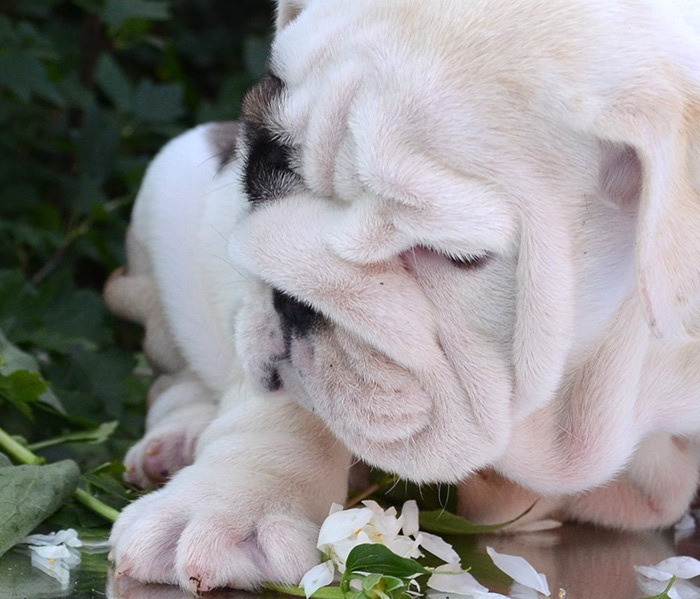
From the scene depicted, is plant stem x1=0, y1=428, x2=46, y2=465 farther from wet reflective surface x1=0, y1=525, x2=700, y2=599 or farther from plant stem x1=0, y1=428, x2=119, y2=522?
wet reflective surface x1=0, y1=525, x2=700, y2=599

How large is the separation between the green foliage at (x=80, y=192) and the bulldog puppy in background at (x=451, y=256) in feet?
1.04

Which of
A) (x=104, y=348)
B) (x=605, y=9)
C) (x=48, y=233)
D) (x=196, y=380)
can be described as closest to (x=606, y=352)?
(x=605, y=9)

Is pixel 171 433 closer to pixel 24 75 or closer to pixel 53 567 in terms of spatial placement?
pixel 53 567

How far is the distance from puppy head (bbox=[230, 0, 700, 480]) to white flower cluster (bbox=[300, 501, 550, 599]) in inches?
2.8

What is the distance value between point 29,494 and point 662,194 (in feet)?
2.79

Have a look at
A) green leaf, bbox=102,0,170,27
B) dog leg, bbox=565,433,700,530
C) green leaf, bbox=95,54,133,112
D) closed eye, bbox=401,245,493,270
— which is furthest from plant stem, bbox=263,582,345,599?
green leaf, bbox=95,54,133,112

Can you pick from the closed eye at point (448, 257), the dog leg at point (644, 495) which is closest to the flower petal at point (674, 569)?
the dog leg at point (644, 495)

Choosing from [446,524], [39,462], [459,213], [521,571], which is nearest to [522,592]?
[521,571]

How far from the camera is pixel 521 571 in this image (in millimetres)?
1312

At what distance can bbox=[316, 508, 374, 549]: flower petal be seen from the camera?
1.26m

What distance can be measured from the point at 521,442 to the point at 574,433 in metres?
0.07

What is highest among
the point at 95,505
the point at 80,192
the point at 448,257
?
the point at 448,257

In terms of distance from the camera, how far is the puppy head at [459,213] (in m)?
Result: 1.15

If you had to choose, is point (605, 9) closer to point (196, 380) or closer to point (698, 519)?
point (698, 519)
